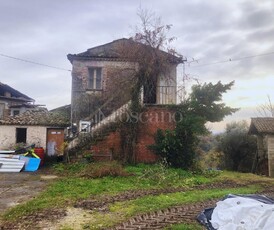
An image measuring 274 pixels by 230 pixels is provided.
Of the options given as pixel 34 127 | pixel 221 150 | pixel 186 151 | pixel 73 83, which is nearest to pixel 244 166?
pixel 221 150

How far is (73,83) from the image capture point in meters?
17.8

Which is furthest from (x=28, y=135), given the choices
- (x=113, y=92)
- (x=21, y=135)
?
(x=113, y=92)

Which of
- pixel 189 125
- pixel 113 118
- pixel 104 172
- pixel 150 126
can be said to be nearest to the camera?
pixel 104 172

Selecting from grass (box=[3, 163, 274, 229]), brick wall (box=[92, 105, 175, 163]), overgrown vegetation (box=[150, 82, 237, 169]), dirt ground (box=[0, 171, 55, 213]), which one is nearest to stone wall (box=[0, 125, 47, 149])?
grass (box=[3, 163, 274, 229])

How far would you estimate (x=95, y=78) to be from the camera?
713 inches

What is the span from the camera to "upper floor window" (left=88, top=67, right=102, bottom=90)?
59.4 feet

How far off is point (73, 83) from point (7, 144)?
6.15m

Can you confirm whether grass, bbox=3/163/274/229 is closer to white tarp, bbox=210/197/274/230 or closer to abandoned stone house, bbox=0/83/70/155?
white tarp, bbox=210/197/274/230

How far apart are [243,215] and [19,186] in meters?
8.13

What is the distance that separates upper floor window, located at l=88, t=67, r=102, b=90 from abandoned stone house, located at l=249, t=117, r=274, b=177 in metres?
11.4

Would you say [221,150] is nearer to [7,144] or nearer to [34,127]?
[34,127]

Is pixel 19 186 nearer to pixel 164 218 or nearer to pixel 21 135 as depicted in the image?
pixel 164 218

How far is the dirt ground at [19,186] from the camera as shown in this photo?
809 cm

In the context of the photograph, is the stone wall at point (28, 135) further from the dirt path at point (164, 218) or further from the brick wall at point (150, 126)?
the dirt path at point (164, 218)
